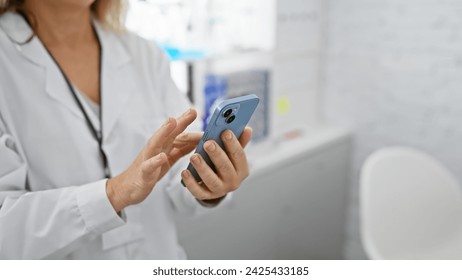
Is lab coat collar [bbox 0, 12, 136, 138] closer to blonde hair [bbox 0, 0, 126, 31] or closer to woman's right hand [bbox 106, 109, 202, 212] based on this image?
blonde hair [bbox 0, 0, 126, 31]

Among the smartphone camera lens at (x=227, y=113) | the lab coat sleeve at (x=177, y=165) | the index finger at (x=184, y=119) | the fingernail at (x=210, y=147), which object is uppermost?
the smartphone camera lens at (x=227, y=113)

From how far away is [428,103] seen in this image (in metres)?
1.68

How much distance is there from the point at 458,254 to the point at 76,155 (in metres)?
0.90

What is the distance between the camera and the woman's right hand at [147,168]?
656 mm

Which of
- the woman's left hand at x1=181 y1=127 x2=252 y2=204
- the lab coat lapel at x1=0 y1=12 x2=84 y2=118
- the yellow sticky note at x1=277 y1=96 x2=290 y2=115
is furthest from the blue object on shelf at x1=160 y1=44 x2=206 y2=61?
the woman's left hand at x1=181 y1=127 x2=252 y2=204

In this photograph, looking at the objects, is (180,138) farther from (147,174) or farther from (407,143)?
(407,143)

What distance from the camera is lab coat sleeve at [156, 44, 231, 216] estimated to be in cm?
93

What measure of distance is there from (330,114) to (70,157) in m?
1.55

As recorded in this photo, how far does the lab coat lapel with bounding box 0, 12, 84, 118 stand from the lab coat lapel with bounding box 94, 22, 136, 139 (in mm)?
58

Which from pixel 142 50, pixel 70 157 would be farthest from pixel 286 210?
pixel 70 157

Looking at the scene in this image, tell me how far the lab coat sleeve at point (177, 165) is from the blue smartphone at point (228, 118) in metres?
Result: 0.22

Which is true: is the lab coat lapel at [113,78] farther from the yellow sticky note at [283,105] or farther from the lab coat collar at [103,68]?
the yellow sticky note at [283,105]

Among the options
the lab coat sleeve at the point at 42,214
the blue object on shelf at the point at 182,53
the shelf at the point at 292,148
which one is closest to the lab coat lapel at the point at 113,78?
the lab coat sleeve at the point at 42,214

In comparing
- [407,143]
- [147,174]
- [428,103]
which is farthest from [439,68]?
[147,174]
